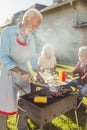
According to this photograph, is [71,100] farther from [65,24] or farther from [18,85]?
[65,24]

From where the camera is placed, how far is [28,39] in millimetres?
3189

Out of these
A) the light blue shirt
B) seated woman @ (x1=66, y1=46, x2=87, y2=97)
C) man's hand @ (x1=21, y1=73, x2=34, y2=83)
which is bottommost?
seated woman @ (x1=66, y1=46, x2=87, y2=97)

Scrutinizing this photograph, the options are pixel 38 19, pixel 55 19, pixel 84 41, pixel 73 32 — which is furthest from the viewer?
pixel 55 19

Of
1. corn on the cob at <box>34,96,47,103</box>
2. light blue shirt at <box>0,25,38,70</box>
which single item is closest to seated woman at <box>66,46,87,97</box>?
corn on the cob at <box>34,96,47,103</box>

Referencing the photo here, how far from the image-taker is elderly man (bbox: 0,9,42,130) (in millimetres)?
2891

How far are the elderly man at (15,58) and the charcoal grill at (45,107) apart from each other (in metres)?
0.32

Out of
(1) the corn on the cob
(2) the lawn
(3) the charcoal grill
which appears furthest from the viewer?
(2) the lawn

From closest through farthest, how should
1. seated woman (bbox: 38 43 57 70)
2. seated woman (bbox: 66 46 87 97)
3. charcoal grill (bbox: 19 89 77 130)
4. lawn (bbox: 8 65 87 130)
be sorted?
1. charcoal grill (bbox: 19 89 77 130)
2. lawn (bbox: 8 65 87 130)
3. seated woman (bbox: 66 46 87 97)
4. seated woman (bbox: 38 43 57 70)

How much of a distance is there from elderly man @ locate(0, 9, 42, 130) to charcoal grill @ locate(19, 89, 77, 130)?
1.04ft

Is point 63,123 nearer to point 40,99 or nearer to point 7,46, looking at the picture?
point 40,99

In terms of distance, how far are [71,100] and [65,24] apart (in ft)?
49.7

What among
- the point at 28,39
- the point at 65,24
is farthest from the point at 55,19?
the point at 28,39

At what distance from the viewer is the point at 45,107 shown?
2.69 meters

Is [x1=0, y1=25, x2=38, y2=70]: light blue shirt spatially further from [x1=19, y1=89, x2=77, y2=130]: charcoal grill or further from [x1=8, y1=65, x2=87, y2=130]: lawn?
[x1=8, y1=65, x2=87, y2=130]: lawn
